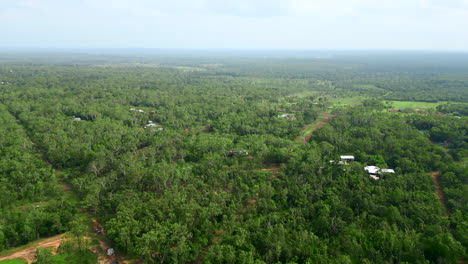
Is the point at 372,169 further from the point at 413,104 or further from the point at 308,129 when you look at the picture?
the point at 413,104

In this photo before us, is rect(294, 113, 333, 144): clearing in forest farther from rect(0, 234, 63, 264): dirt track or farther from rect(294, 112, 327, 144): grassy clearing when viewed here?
rect(0, 234, 63, 264): dirt track

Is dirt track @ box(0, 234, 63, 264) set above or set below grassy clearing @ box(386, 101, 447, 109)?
below

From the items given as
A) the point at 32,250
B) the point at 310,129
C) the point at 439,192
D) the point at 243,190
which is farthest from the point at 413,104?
the point at 32,250

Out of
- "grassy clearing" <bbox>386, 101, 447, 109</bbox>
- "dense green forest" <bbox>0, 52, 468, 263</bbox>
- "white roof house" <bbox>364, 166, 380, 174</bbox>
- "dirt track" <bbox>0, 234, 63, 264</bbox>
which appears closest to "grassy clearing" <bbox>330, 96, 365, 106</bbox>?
"grassy clearing" <bbox>386, 101, 447, 109</bbox>

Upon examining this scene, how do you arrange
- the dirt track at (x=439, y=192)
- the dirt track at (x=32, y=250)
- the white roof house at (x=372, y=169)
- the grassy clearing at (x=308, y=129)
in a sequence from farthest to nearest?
the grassy clearing at (x=308, y=129) < the white roof house at (x=372, y=169) < the dirt track at (x=439, y=192) < the dirt track at (x=32, y=250)

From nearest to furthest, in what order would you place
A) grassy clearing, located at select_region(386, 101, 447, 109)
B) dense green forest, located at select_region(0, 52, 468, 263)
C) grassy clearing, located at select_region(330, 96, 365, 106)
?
dense green forest, located at select_region(0, 52, 468, 263) < grassy clearing, located at select_region(386, 101, 447, 109) < grassy clearing, located at select_region(330, 96, 365, 106)

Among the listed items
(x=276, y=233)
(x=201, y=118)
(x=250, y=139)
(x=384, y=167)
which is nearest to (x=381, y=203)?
(x=384, y=167)

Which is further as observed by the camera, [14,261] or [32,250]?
[32,250]

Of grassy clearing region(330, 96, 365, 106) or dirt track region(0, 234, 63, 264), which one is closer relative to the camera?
dirt track region(0, 234, 63, 264)

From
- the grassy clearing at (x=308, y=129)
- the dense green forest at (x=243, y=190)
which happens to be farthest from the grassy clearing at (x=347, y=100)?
the dense green forest at (x=243, y=190)

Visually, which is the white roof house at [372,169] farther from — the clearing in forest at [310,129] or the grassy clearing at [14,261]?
the grassy clearing at [14,261]
